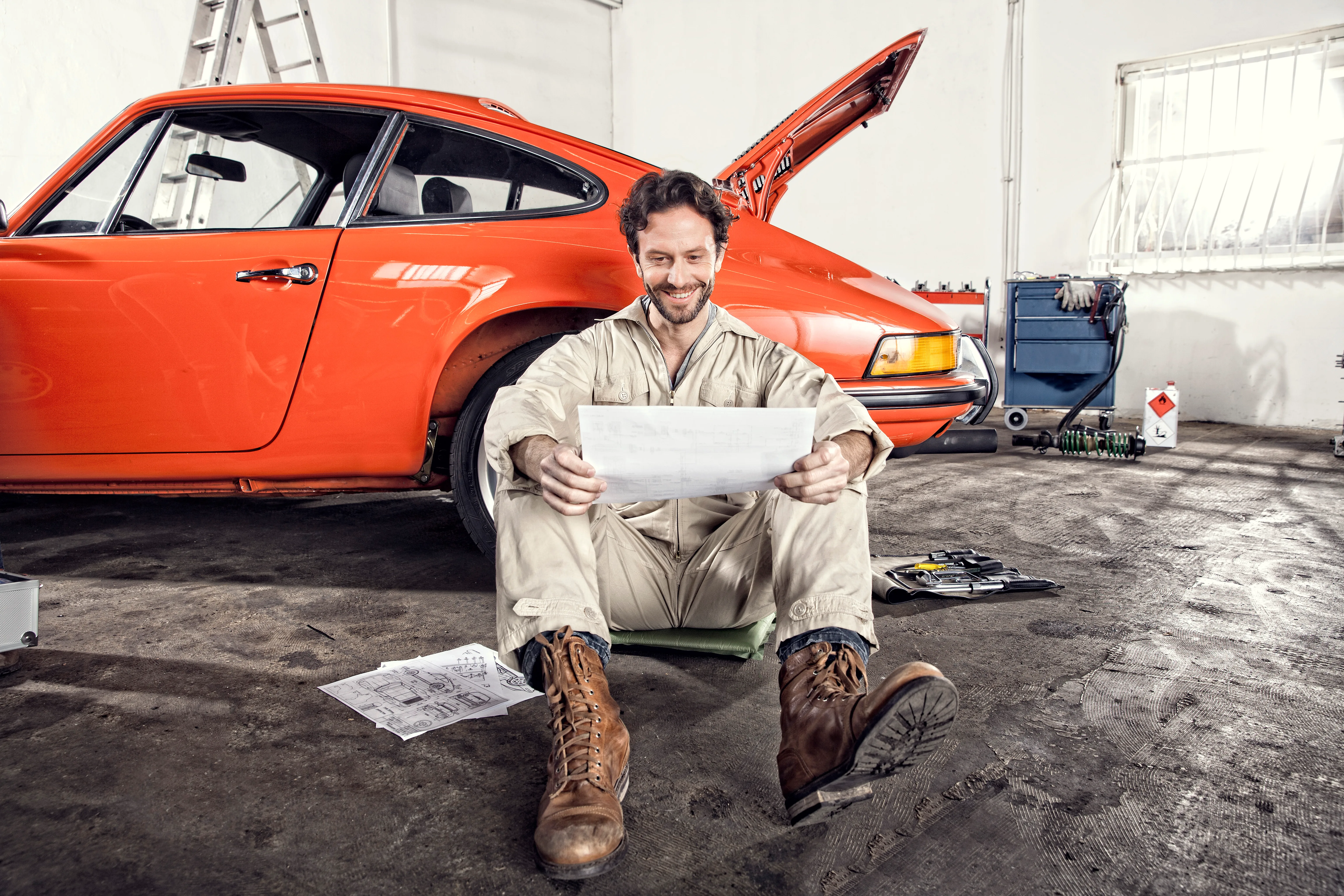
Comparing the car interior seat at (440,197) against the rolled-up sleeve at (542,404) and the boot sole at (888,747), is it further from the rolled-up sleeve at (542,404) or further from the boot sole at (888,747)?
the boot sole at (888,747)

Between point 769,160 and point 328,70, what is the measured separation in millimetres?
4938

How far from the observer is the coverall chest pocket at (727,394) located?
1.58m

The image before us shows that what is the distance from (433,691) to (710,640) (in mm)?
540

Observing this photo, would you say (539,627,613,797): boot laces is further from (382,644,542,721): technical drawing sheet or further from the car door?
the car door

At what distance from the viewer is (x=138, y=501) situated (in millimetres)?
3295

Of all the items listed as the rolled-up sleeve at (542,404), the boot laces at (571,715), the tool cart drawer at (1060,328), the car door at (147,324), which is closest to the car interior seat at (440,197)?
the car door at (147,324)

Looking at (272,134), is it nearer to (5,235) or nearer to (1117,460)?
(5,235)

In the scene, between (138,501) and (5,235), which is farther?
(138,501)

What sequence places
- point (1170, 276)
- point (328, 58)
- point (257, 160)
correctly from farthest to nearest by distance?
point (328, 58)
point (1170, 276)
point (257, 160)

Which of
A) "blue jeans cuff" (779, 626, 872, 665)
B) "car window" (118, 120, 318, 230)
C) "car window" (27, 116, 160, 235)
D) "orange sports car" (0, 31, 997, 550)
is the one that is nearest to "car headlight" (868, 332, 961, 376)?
"orange sports car" (0, 31, 997, 550)

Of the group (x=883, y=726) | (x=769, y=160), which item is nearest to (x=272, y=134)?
(x=769, y=160)

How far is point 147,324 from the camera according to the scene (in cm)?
204

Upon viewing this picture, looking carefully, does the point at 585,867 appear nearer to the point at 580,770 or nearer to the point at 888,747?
the point at 580,770

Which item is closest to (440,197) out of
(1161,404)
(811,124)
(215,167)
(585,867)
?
(215,167)
